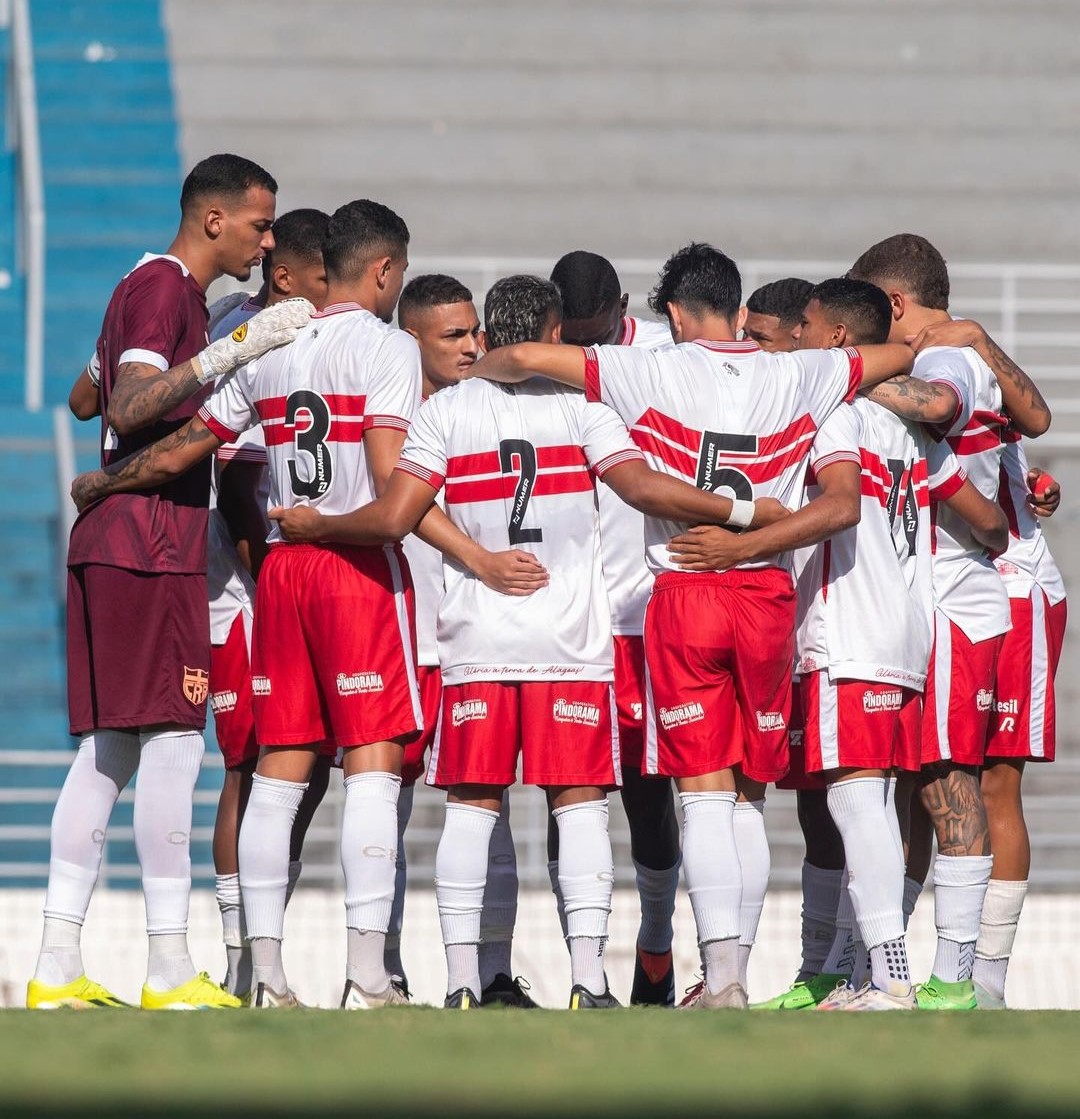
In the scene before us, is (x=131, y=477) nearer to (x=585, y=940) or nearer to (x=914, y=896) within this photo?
(x=585, y=940)

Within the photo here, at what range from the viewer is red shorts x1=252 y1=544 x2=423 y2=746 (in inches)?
209

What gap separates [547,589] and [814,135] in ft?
36.4

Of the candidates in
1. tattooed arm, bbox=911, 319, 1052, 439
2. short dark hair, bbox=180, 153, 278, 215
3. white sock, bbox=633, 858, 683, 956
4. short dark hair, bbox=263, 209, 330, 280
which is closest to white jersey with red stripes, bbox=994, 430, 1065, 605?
tattooed arm, bbox=911, 319, 1052, 439

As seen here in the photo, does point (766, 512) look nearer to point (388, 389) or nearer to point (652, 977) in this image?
point (388, 389)

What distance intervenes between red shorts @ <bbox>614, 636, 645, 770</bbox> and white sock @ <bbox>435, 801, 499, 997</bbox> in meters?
0.73

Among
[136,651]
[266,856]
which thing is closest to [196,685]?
[136,651]

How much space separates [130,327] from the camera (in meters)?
5.47

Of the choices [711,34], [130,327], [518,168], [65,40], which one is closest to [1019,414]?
[130,327]

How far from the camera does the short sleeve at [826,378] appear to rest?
5.41 metres

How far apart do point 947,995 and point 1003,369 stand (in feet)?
6.50

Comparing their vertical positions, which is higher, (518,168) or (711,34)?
(711,34)

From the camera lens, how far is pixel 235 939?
19.4 ft

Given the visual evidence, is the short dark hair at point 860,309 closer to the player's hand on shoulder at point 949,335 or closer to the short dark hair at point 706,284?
the player's hand on shoulder at point 949,335

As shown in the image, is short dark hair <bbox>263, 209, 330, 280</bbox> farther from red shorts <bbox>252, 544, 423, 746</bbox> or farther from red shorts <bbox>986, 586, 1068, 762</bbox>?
red shorts <bbox>986, 586, 1068, 762</bbox>
